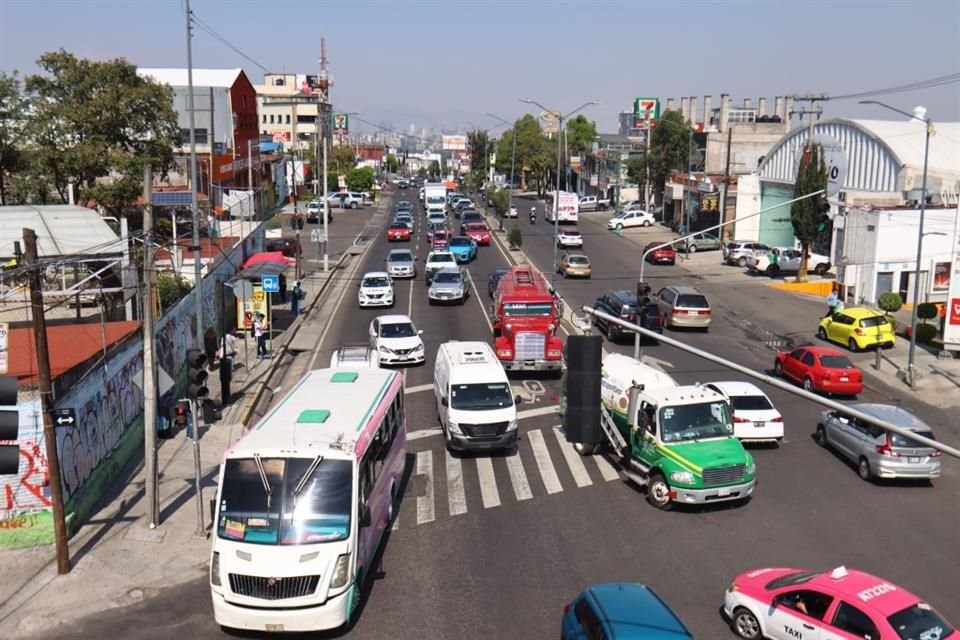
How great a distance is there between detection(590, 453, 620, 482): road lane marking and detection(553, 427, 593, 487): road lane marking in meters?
0.38

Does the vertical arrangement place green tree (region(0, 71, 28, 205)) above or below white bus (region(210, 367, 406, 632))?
above

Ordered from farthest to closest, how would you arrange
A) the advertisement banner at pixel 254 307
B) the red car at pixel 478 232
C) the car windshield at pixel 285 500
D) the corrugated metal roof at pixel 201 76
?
the corrugated metal roof at pixel 201 76 < the red car at pixel 478 232 < the advertisement banner at pixel 254 307 < the car windshield at pixel 285 500

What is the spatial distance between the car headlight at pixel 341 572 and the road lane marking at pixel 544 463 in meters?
7.48

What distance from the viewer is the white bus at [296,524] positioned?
42.8ft

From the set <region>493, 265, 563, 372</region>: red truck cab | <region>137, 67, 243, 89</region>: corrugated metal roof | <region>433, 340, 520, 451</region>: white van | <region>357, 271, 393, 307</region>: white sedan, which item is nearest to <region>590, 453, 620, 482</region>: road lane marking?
<region>433, 340, 520, 451</region>: white van

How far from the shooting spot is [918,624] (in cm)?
1166

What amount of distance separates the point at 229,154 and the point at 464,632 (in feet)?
205

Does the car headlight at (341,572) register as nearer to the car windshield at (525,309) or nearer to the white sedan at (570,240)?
the car windshield at (525,309)

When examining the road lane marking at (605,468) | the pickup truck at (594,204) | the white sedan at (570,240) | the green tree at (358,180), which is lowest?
the road lane marking at (605,468)

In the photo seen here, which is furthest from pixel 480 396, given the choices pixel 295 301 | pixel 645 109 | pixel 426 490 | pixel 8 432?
pixel 645 109

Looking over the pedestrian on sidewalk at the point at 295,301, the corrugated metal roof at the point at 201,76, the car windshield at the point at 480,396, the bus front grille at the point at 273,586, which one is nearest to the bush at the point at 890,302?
the car windshield at the point at 480,396

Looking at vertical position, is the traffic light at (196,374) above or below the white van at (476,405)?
above

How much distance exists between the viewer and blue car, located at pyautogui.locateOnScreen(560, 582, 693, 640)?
1114 centimetres

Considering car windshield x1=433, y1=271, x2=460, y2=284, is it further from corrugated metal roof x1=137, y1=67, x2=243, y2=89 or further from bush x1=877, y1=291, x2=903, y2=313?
corrugated metal roof x1=137, y1=67, x2=243, y2=89
